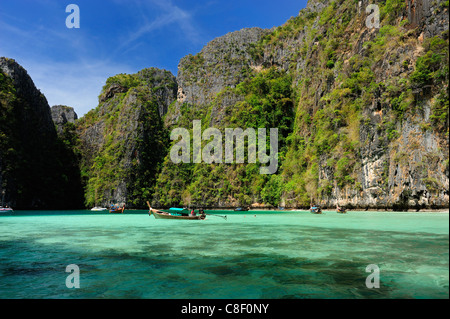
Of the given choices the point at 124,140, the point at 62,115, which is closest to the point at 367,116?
the point at 124,140

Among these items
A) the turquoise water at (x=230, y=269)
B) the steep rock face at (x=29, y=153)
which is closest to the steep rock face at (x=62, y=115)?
the steep rock face at (x=29, y=153)

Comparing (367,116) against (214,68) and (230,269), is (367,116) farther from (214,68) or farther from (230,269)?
(214,68)

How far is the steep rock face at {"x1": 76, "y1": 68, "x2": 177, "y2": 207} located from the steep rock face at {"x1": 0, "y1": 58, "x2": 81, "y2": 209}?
9063 millimetres

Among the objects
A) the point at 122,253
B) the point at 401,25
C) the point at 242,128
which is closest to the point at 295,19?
the point at 242,128

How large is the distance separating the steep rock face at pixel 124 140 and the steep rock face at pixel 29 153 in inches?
357

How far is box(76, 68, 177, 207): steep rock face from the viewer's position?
93812mm

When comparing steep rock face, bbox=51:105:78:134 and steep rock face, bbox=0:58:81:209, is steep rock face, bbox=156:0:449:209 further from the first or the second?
steep rock face, bbox=51:105:78:134

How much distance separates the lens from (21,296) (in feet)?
20.8

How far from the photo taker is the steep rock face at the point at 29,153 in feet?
231

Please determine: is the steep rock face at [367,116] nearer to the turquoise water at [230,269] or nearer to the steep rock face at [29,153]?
the turquoise water at [230,269]

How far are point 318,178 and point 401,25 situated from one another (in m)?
25.9

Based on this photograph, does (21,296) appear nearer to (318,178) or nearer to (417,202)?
(417,202)

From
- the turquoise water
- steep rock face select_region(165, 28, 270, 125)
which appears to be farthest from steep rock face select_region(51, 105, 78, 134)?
the turquoise water

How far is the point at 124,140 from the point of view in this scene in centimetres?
10006
